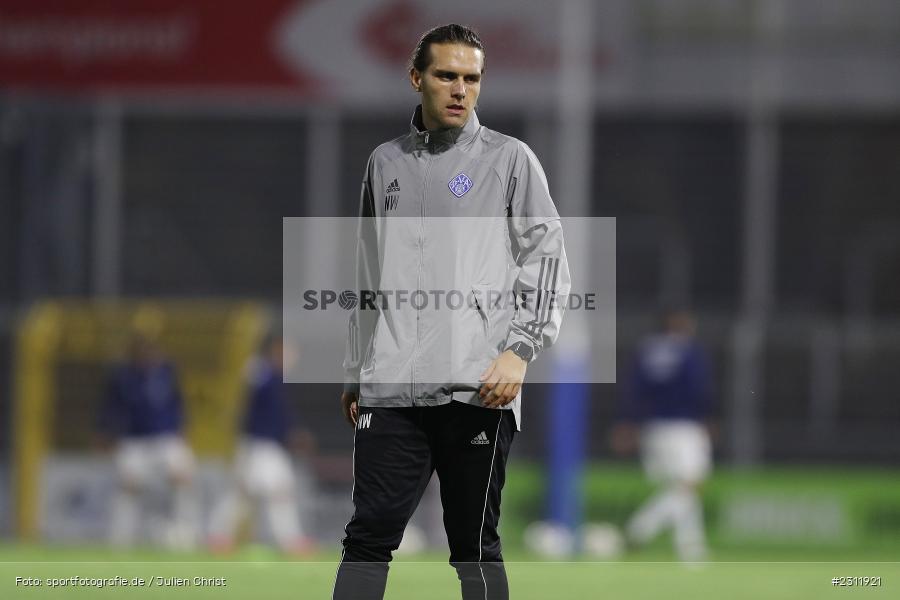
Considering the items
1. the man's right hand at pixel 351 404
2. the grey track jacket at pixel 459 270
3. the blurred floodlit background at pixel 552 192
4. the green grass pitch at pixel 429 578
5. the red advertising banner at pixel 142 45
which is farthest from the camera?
the red advertising banner at pixel 142 45

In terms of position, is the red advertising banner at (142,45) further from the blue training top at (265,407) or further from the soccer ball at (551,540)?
the soccer ball at (551,540)

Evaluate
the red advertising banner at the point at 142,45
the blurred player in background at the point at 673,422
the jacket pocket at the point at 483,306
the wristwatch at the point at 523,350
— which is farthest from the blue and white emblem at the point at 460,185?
the red advertising banner at the point at 142,45

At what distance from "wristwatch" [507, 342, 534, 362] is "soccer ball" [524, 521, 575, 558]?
9.35 metres

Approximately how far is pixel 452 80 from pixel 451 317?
2.37 feet

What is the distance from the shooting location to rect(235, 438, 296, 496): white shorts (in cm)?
1462

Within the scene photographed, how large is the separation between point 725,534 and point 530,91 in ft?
16.4

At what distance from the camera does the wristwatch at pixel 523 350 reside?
511 cm

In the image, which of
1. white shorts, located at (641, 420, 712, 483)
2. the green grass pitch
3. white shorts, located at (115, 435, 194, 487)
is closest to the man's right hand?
the green grass pitch

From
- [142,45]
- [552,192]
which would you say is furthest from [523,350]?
[142,45]

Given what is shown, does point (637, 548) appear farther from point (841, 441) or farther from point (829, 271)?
point (829, 271)

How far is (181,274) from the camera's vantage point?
65.1 ft

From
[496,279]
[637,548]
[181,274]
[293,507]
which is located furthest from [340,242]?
[496,279]

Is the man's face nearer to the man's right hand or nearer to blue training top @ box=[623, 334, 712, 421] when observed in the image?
the man's right hand

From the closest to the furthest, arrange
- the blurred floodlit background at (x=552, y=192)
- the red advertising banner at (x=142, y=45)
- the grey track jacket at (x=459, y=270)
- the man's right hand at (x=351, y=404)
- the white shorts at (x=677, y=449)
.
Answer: the grey track jacket at (x=459, y=270) < the man's right hand at (x=351, y=404) < the white shorts at (x=677, y=449) < the blurred floodlit background at (x=552, y=192) < the red advertising banner at (x=142, y=45)
